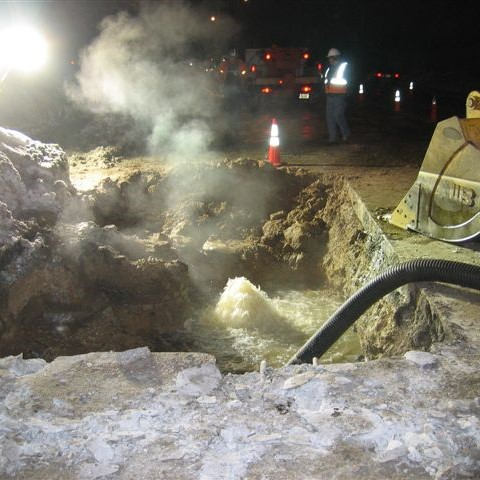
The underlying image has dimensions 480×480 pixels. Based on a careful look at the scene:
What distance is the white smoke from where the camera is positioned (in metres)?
A: 10.9

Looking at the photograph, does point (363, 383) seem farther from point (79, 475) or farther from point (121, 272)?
point (121, 272)

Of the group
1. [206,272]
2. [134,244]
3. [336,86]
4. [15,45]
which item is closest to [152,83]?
[336,86]

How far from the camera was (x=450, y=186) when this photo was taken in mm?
4617

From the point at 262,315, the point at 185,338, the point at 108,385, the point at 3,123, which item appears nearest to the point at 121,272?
the point at 185,338

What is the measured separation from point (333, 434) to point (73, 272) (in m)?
3.73

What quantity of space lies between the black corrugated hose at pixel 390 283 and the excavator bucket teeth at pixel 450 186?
1.05 metres

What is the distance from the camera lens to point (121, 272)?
5445 millimetres

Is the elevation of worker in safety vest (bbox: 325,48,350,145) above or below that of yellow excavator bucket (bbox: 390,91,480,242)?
above

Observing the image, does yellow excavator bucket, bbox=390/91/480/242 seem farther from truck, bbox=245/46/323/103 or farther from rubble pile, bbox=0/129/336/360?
truck, bbox=245/46/323/103

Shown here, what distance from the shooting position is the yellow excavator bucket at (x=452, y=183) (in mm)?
4422

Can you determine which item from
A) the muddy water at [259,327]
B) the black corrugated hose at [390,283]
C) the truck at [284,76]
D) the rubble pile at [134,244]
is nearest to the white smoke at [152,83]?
the truck at [284,76]

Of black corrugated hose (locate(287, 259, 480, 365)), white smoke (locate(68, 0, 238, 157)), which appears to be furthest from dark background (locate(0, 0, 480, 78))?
black corrugated hose (locate(287, 259, 480, 365))

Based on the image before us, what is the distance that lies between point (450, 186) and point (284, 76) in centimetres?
1216

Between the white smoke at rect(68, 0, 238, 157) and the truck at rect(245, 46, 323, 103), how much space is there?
5.08ft
